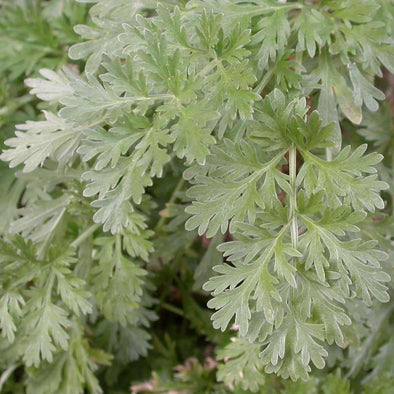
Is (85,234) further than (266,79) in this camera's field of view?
Yes

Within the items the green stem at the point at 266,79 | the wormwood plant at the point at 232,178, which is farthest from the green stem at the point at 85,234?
the green stem at the point at 266,79

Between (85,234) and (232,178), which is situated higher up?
(232,178)

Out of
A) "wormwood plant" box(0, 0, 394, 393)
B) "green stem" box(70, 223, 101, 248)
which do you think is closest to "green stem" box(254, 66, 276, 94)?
"wormwood plant" box(0, 0, 394, 393)

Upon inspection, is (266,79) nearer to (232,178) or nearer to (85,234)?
(232,178)

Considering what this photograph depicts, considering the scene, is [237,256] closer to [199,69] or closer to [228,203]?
[228,203]

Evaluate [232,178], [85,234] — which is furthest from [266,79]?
[85,234]

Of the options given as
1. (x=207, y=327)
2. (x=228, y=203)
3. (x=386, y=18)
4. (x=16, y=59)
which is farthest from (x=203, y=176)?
(x=16, y=59)

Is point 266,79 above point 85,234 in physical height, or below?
above

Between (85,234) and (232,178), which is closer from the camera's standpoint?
(232,178)
